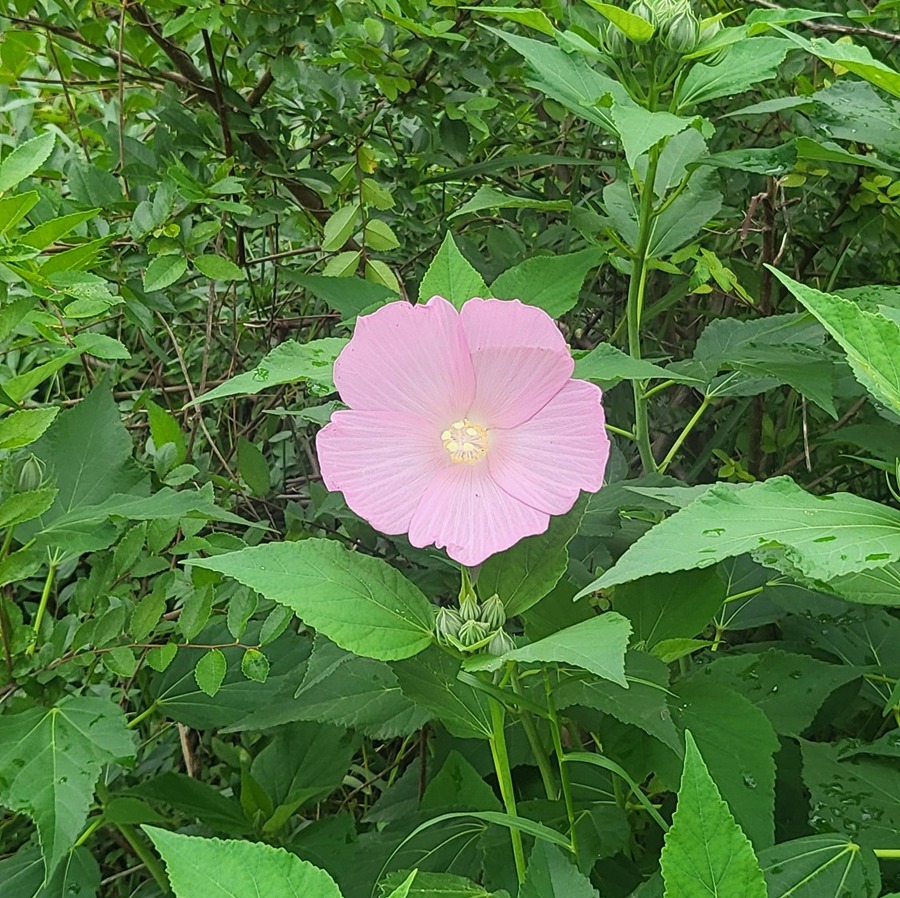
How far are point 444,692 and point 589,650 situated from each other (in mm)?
185

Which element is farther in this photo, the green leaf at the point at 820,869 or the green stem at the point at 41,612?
the green stem at the point at 41,612

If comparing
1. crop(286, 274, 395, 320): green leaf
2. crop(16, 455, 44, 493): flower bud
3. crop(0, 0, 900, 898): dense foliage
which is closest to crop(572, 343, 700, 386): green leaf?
crop(0, 0, 900, 898): dense foliage

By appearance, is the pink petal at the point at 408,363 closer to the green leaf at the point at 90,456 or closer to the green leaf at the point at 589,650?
the green leaf at the point at 589,650

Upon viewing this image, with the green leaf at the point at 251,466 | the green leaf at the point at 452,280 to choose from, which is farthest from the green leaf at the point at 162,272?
the green leaf at the point at 452,280

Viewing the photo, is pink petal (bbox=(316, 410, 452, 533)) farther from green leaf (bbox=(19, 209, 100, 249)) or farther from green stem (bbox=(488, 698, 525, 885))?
green leaf (bbox=(19, 209, 100, 249))

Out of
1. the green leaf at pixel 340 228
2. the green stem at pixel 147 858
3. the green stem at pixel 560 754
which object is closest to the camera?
the green stem at pixel 560 754

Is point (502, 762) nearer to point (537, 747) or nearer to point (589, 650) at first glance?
point (537, 747)

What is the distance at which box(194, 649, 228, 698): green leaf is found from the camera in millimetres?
744

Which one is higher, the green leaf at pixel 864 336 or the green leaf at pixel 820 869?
the green leaf at pixel 864 336

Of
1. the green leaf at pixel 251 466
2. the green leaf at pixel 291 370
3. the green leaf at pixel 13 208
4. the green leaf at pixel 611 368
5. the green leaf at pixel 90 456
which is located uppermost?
the green leaf at pixel 13 208

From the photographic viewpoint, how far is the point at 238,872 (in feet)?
1.34

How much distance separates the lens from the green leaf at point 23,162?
703 millimetres

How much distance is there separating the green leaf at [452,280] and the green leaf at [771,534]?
0.70ft

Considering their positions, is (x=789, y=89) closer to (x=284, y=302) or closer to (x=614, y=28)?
(x=614, y=28)
